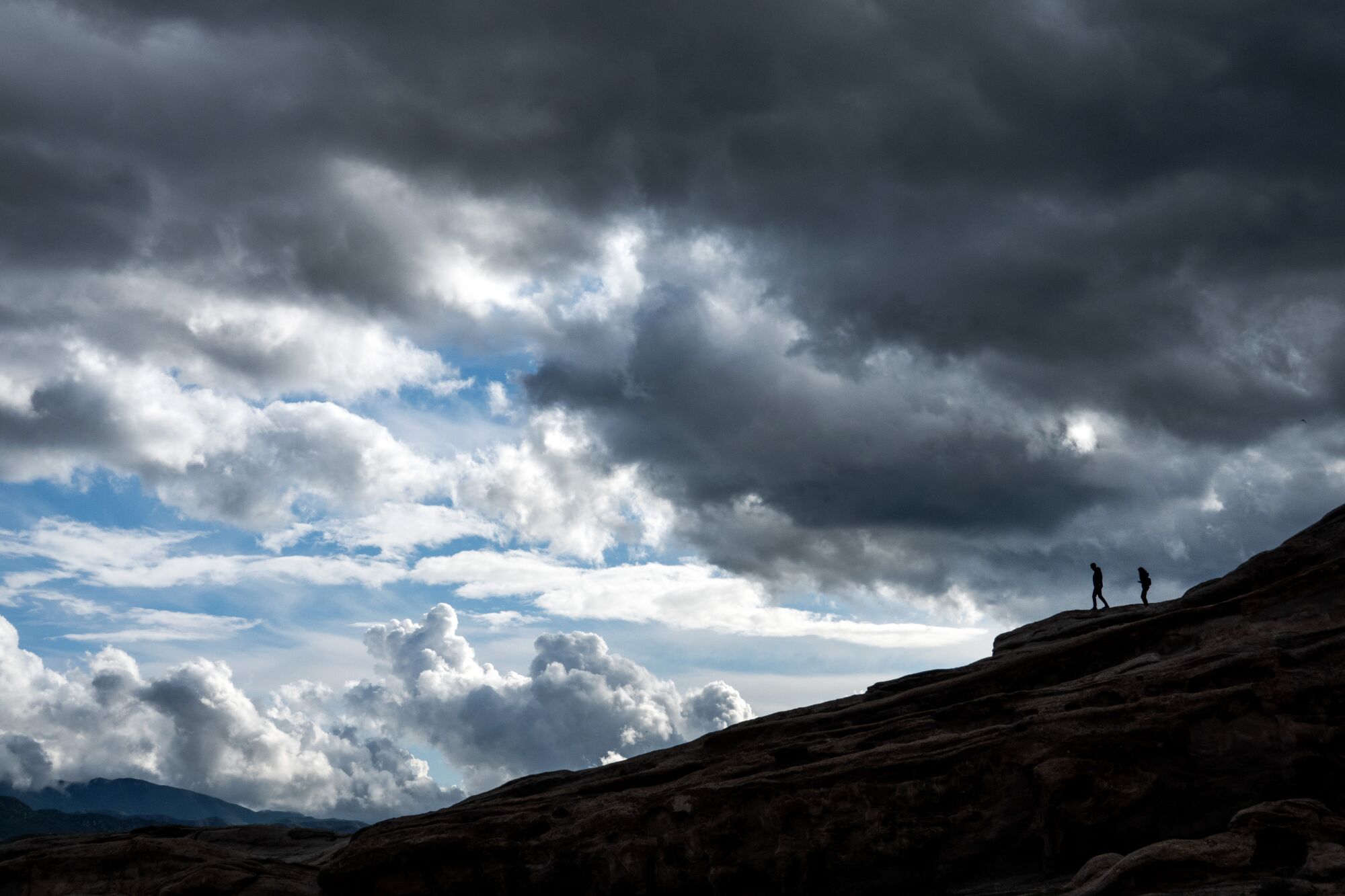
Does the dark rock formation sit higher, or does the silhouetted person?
the silhouetted person

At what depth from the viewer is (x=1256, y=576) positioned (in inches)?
2158

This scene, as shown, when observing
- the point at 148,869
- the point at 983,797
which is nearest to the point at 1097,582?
the point at 983,797

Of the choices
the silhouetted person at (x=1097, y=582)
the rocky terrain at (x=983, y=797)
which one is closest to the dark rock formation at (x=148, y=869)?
the rocky terrain at (x=983, y=797)

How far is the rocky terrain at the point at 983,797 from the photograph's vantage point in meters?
40.5

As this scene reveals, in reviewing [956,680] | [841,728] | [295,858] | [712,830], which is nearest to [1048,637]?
[956,680]

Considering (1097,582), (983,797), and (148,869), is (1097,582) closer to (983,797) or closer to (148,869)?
(983,797)

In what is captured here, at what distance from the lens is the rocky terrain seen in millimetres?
40500

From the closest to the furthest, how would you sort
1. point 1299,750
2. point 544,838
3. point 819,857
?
point 1299,750, point 819,857, point 544,838

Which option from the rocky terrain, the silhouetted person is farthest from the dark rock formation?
the silhouetted person

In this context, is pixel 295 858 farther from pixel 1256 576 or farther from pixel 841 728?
pixel 1256 576

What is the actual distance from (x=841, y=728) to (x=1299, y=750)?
2252cm

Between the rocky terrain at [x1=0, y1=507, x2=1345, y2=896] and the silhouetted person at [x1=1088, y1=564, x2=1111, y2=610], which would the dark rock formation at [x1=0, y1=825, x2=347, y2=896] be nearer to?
the rocky terrain at [x1=0, y1=507, x2=1345, y2=896]

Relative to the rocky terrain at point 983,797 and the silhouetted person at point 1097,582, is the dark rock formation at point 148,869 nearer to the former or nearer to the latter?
the rocky terrain at point 983,797

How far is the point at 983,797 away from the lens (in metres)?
45.5
